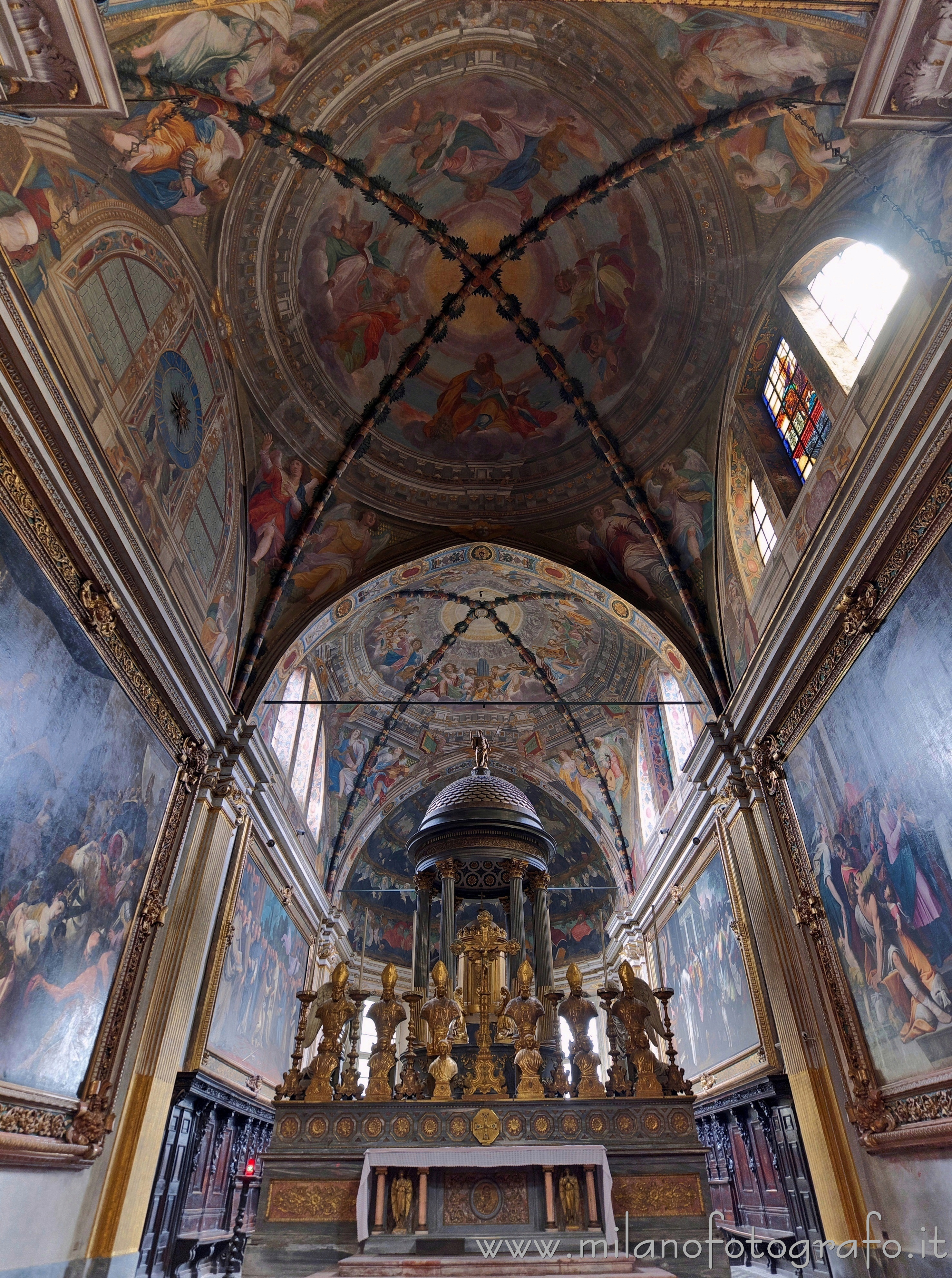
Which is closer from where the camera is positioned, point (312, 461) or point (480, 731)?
point (312, 461)

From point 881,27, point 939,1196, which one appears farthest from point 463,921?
point 881,27

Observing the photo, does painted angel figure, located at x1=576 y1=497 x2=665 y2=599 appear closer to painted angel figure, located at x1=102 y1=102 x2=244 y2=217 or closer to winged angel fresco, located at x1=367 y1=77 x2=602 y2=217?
winged angel fresco, located at x1=367 y1=77 x2=602 y2=217

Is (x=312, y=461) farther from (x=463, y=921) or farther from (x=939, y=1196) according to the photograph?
→ (x=463, y=921)

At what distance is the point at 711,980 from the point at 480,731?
994cm

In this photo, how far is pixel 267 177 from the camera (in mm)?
10727

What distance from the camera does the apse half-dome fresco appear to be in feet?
51.1

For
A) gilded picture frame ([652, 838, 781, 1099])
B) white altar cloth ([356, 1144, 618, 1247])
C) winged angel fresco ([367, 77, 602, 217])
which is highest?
winged angel fresco ([367, 77, 602, 217])

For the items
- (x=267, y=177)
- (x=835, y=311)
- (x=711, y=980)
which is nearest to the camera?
(x=835, y=311)

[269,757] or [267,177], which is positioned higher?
[267,177]

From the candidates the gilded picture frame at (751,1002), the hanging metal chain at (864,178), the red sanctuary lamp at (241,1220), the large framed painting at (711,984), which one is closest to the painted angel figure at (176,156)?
the hanging metal chain at (864,178)

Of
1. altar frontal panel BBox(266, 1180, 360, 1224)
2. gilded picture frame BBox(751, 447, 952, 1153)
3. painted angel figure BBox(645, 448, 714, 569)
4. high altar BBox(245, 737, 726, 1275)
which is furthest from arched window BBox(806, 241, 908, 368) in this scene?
altar frontal panel BBox(266, 1180, 360, 1224)

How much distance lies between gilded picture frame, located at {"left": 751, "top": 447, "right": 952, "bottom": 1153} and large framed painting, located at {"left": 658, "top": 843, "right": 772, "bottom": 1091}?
6.08 ft

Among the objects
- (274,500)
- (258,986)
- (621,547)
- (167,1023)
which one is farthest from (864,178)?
(258,986)

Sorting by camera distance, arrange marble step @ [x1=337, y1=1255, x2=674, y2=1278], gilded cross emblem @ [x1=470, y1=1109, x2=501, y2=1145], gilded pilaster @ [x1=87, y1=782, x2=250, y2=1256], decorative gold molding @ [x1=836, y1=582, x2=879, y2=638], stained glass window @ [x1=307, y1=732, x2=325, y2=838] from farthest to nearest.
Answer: stained glass window @ [x1=307, y1=732, x2=325, y2=838], gilded pilaster @ [x1=87, y1=782, x2=250, y2=1256], decorative gold molding @ [x1=836, y1=582, x2=879, y2=638], gilded cross emblem @ [x1=470, y1=1109, x2=501, y2=1145], marble step @ [x1=337, y1=1255, x2=674, y2=1278]
